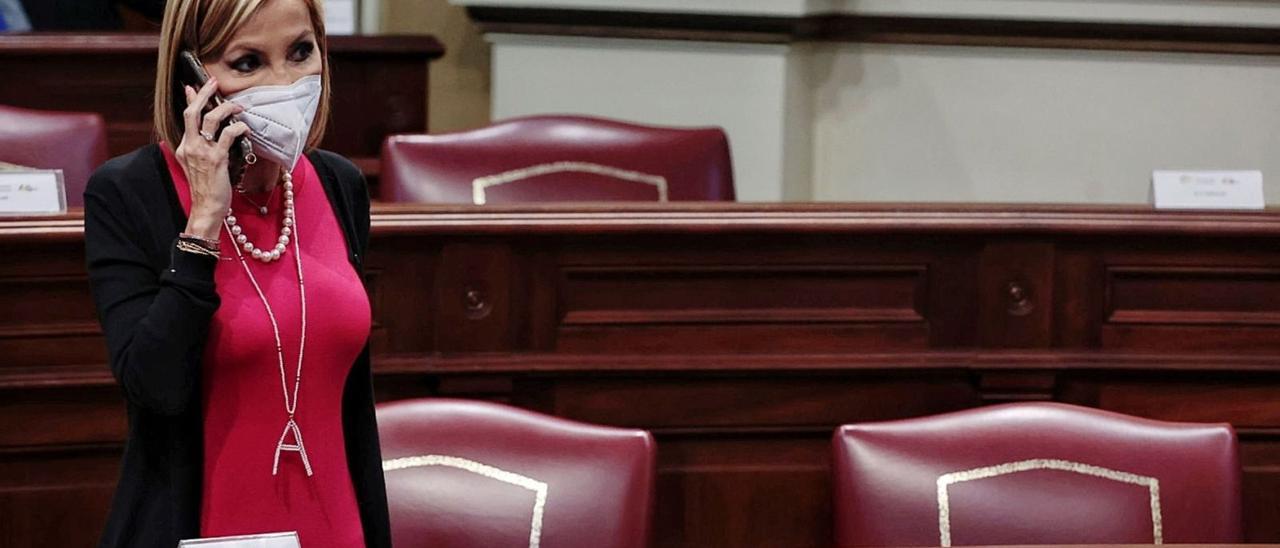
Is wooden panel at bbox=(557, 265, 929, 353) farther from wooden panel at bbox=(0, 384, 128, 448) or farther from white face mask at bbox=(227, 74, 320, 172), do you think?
white face mask at bbox=(227, 74, 320, 172)

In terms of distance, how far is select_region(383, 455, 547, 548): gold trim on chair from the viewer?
1677 millimetres

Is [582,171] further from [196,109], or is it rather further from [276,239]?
[196,109]

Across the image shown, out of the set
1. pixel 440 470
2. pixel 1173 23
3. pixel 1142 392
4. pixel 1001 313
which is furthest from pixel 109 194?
pixel 1173 23

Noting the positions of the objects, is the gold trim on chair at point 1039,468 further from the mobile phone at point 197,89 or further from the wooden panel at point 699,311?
the mobile phone at point 197,89

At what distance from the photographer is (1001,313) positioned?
2240 millimetres

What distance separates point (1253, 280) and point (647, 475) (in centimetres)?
104

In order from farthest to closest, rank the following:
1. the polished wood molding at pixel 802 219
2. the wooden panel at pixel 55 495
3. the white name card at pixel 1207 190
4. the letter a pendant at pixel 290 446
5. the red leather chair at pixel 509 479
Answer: the white name card at pixel 1207 190
the polished wood molding at pixel 802 219
the wooden panel at pixel 55 495
the red leather chair at pixel 509 479
the letter a pendant at pixel 290 446

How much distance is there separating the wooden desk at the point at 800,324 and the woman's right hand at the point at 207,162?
93cm

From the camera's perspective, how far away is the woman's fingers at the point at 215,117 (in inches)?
47.4

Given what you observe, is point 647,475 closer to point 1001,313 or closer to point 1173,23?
point 1001,313

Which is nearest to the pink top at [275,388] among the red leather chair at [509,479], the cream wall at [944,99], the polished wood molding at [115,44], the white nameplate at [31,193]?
the red leather chair at [509,479]

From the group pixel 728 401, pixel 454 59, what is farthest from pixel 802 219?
pixel 454 59

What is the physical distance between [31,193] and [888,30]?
2206 millimetres

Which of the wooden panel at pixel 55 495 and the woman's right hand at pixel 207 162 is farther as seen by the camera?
the wooden panel at pixel 55 495
